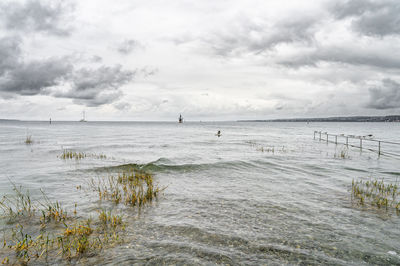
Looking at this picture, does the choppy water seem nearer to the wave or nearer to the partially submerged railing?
the wave

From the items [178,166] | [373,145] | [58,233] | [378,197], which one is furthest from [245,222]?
[373,145]

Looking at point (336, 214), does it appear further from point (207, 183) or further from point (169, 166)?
point (169, 166)

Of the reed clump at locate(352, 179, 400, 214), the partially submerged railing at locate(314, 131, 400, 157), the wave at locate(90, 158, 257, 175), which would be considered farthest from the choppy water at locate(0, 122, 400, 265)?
the partially submerged railing at locate(314, 131, 400, 157)

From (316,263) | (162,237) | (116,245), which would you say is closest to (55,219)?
(116,245)

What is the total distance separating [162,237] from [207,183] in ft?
26.7

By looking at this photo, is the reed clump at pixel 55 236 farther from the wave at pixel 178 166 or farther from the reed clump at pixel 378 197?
the reed clump at pixel 378 197

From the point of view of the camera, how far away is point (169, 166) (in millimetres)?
21422

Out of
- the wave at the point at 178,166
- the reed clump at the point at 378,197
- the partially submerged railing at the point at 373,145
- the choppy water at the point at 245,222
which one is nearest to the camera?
the choppy water at the point at 245,222

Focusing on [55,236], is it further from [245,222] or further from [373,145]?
[373,145]

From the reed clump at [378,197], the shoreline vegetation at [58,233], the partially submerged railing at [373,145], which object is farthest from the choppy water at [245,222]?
the partially submerged railing at [373,145]

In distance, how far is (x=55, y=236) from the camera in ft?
24.9

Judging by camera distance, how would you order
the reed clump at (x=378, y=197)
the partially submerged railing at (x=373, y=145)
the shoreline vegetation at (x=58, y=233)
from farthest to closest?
1. the partially submerged railing at (x=373, y=145)
2. the reed clump at (x=378, y=197)
3. the shoreline vegetation at (x=58, y=233)

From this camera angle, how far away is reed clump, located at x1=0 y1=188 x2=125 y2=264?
642 centimetres

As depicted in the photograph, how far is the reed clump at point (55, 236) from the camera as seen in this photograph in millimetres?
6421
